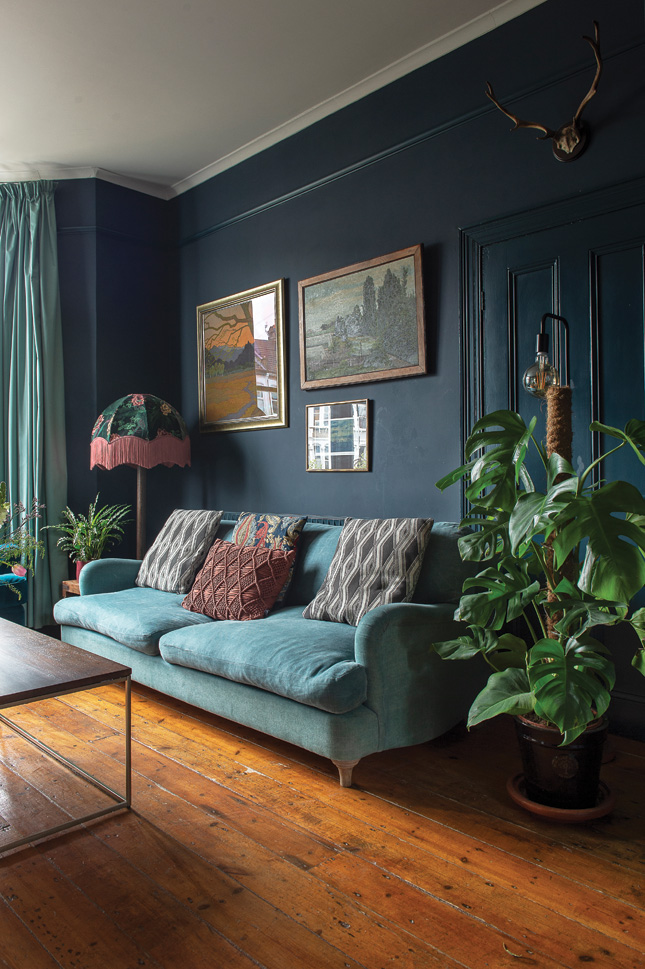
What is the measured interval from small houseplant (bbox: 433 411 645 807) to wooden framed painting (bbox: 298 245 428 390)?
122 cm

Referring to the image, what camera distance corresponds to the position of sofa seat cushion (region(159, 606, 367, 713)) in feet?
7.23

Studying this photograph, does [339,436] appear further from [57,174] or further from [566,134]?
[57,174]

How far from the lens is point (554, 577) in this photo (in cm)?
217

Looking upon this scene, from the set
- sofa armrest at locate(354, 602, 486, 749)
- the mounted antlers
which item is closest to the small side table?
sofa armrest at locate(354, 602, 486, 749)

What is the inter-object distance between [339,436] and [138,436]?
4.01ft

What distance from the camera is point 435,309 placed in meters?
3.23

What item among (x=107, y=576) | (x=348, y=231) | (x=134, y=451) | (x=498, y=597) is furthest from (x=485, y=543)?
(x=134, y=451)

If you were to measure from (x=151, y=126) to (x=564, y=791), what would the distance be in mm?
3902

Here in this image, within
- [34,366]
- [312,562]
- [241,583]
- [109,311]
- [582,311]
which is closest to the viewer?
[582,311]

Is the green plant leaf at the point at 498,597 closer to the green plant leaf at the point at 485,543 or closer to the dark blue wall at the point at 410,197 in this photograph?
the green plant leaf at the point at 485,543

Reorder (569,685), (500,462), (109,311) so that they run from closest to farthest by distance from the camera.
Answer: (569,685) < (500,462) < (109,311)

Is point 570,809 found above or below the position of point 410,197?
below

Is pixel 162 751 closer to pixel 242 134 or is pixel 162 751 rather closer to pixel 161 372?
pixel 161 372

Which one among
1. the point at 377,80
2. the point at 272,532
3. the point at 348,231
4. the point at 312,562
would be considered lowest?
the point at 312,562
